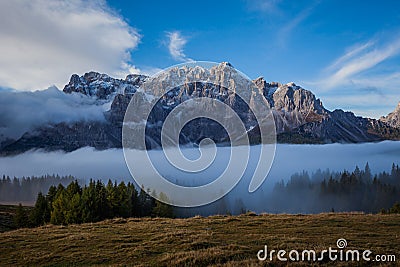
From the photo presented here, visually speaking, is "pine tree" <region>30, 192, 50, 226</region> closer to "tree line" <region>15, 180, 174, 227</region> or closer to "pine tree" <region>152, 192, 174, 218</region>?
"tree line" <region>15, 180, 174, 227</region>

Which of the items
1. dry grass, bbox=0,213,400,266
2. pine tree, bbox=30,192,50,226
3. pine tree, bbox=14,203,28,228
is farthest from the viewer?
pine tree, bbox=14,203,28,228

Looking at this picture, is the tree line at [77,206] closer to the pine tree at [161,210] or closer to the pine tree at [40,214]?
the pine tree at [40,214]

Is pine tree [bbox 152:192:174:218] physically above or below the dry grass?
below

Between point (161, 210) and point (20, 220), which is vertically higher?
point (161, 210)

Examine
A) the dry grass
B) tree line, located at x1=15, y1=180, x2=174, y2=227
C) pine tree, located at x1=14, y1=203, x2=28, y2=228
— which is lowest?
pine tree, located at x1=14, y1=203, x2=28, y2=228

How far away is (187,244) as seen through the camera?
2141 cm

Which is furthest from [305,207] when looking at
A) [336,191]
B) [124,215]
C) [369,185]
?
[124,215]

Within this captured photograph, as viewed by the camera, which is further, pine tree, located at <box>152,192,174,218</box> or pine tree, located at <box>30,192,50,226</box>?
pine tree, located at <box>152,192,174,218</box>

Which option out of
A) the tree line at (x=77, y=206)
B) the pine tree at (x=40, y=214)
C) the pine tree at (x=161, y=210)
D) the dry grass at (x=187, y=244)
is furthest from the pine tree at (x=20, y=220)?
the dry grass at (x=187, y=244)

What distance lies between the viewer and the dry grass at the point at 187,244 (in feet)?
59.5

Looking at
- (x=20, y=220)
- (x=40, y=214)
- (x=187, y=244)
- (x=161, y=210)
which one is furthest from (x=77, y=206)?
(x=187, y=244)

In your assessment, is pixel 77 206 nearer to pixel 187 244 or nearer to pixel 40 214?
pixel 40 214

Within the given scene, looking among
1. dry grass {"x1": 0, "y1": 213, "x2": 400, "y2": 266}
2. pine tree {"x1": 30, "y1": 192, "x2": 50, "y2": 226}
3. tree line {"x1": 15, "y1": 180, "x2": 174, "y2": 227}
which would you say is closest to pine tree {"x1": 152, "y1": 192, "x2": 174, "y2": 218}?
tree line {"x1": 15, "y1": 180, "x2": 174, "y2": 227}

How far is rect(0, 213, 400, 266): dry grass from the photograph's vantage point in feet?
59.5
